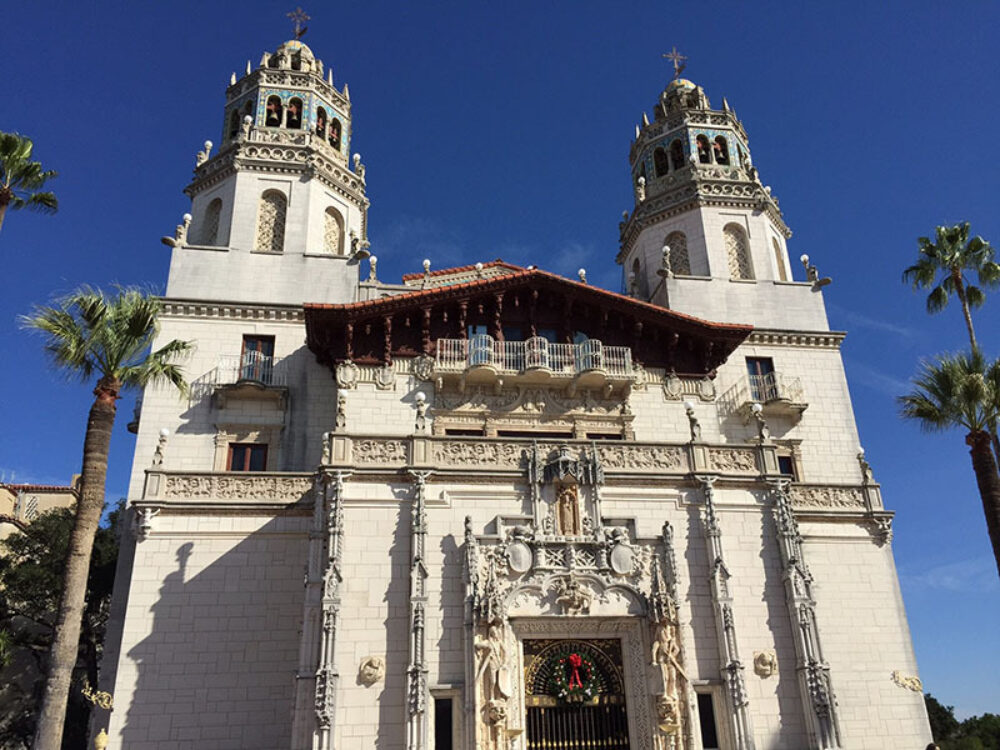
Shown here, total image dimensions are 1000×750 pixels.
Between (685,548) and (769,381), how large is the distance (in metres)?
10.1

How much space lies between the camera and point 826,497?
24391mm

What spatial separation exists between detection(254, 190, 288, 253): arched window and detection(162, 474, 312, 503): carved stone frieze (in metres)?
9.72

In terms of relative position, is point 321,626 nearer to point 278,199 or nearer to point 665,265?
point 278,199

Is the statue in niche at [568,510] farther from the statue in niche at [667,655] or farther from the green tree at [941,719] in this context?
the green tree at [941,719]

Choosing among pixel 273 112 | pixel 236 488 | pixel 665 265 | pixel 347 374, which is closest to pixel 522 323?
pixel 347 374

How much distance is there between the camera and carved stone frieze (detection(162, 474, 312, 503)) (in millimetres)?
21688

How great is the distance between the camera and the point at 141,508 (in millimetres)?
21094

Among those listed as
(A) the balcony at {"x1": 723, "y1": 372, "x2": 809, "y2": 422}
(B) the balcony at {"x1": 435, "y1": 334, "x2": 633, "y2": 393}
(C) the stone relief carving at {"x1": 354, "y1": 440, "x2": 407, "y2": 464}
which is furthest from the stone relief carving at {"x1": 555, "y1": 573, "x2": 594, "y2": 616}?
(A) the balcony at {"x1": 723, "y1": 372, "x2": 809, "y2": 422}

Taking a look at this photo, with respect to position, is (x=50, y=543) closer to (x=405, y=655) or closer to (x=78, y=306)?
(x=78, y=306)

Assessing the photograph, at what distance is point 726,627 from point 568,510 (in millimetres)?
4631

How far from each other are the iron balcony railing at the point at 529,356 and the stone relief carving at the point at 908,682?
448 inches


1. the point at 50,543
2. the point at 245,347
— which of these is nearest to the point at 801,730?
the point at 245,347

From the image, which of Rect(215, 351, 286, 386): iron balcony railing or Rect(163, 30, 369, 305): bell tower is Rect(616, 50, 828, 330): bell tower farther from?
Rect(215, 351, 286, 386): iron balcony railing

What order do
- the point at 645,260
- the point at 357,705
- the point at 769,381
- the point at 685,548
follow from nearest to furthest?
the point at 357,705
the point at 685,548
the point at 769,381
the point at 645,260
